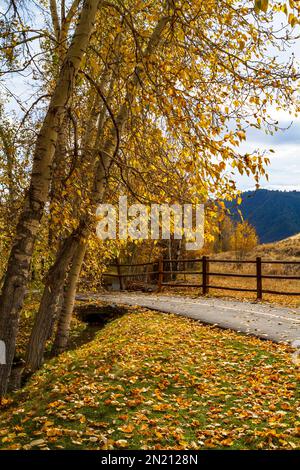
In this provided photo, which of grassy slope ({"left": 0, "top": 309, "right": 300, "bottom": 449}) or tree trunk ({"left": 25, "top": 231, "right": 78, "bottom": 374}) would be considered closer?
grassy slope ({"left": 0, "top": 309, "right": 300, "bottom": 449})

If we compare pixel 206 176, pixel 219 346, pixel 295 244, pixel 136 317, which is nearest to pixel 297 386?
pixel 219 346

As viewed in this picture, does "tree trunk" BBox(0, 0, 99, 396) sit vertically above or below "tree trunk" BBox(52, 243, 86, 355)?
above

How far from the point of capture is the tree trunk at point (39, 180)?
18.6ft

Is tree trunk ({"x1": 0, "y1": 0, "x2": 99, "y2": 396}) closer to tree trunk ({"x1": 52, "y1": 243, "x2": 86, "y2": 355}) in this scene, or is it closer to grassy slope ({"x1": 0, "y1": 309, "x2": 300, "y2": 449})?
grassy slope ({"x1": 0, "y1": 309, "x2": 300, "y2": 449})

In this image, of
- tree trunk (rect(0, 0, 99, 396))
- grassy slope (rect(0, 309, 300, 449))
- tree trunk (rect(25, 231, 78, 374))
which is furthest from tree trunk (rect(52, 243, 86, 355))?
tree trunk (rect(0, 0, 99, 396))

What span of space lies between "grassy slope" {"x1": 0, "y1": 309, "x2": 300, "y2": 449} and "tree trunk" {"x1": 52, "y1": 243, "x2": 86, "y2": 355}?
3.81 ft

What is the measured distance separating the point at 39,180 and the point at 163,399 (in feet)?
11.0

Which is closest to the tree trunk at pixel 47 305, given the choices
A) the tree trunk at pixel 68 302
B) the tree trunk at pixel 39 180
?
the tree trunk at pixel 68 302

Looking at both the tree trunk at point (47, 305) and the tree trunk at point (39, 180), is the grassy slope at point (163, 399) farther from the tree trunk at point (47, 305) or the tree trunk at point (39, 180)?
the tree trunk at point (39, 180)

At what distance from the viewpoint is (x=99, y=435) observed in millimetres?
4996

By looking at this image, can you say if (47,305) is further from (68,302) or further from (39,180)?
(39,180)

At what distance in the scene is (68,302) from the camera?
1062 centimetres

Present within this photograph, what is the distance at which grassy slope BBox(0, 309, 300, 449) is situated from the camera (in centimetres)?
492
